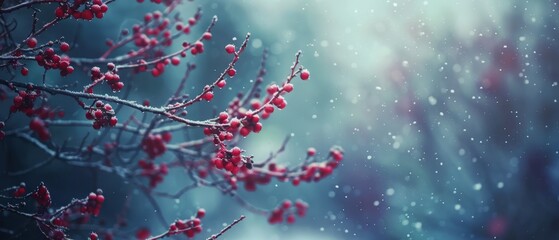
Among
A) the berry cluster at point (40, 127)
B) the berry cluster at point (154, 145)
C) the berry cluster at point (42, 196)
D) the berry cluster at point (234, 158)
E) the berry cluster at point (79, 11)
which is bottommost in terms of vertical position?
the berry cluster at point (234, 158)

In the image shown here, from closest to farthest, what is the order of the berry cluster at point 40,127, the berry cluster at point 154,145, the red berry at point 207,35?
the red berry at point 207,35 → the berry cluster at point 40,127 → the berry cluster at point 154,145

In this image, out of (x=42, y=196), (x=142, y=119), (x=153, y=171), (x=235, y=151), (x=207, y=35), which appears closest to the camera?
(x=235, y=151)

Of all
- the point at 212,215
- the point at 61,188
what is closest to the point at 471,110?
the point at 61,188

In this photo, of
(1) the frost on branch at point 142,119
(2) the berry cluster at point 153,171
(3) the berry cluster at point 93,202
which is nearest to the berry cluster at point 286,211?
(1) the frost on branch at point 142,119

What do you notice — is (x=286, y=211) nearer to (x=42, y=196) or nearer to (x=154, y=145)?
(x=154, y=145)

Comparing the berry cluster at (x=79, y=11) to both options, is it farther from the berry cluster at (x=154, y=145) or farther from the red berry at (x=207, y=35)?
the berry cluster at (x=154, y=145)

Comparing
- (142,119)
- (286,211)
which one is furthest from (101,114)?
(286,211)

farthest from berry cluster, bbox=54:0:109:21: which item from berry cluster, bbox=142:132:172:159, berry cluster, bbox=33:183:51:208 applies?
berry cluster, bbox=142:132:172:159
